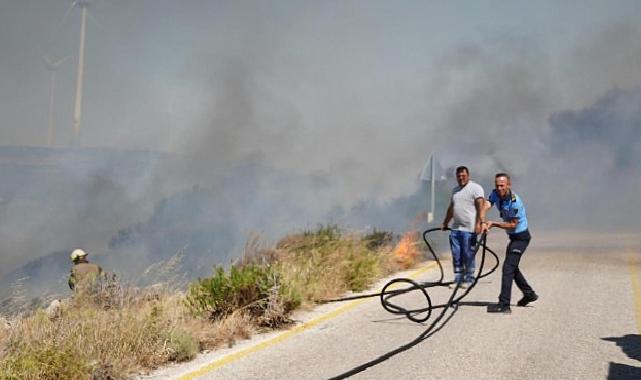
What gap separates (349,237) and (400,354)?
7373 millimetres

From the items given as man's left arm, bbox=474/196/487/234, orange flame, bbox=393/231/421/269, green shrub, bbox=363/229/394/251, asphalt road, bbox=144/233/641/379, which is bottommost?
asphalt road, bbox=144/233/641/379

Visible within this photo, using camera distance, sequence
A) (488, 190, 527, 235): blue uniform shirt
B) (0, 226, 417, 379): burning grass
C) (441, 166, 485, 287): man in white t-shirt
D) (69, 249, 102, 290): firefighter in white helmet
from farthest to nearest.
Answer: (441, 166, 485, 287): man in white t-shirt → (69, 249, 102, 290): firefighter in white helmet → (488, 190, 527, 235): blue uniform shirt → (0, 226, 417, 379): burning grass

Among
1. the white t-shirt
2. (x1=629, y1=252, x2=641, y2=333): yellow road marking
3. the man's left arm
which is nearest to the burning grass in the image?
the white t-shirt

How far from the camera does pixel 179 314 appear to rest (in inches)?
307

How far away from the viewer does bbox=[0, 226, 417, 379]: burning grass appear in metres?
5.58

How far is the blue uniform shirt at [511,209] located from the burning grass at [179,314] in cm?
299

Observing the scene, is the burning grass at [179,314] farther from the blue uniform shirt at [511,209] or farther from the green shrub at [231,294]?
the blue uniform shirt at [511,209]

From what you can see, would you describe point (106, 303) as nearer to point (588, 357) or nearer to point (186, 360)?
point (186, 360)

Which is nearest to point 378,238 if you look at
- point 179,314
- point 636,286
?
point 636,286

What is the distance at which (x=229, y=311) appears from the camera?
8.44 meters

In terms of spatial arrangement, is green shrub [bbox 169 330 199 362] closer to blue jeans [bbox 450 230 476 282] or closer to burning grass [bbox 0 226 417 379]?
burning grass [bbox 0 226 417 379]

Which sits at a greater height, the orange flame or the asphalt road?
the orange flame

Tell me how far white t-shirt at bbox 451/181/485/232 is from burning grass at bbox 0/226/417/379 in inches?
82.0

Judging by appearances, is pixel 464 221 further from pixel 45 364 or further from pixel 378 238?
pixel 45 364
